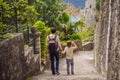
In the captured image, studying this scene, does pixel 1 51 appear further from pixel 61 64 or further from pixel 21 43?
pixel 61 64

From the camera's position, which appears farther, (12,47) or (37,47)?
(37,47)

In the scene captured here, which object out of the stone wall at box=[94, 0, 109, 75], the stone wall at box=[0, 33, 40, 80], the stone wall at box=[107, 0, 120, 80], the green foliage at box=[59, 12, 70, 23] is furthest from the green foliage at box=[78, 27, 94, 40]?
the stone wall at box=[107, 0, 120, 80]

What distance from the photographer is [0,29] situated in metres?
7.69

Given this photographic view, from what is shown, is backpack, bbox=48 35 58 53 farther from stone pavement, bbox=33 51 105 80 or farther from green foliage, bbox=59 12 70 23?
green foliage, bbox=59 12 70 23

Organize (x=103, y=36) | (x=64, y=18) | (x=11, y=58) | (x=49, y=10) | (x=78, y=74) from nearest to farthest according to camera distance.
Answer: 1. (x=11, y=58)
2. (x=78, y=74)
3. (x=103, y=36)
4. (x=49, y=10)
5. (x=64, y=18)

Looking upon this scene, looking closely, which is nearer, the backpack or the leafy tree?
the backpack

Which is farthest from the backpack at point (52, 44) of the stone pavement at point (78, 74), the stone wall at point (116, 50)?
the stone wall at point (116, 50)

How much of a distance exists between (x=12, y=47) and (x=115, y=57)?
8.34 ft

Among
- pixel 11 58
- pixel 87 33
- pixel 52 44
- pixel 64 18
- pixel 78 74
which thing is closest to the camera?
pixel 11 58

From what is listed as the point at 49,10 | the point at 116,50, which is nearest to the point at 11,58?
the point at 116,50

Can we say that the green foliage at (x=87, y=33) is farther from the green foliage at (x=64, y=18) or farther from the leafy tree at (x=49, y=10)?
the leafy tree at (x=49, y=10)

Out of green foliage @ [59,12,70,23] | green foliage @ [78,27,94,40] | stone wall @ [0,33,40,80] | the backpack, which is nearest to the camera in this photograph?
stone wall @ [0,33,40,80]

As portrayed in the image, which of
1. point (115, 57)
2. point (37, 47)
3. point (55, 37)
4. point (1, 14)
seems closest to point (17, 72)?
point (1, 14)

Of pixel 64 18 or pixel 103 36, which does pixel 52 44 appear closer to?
pixel 103 36
